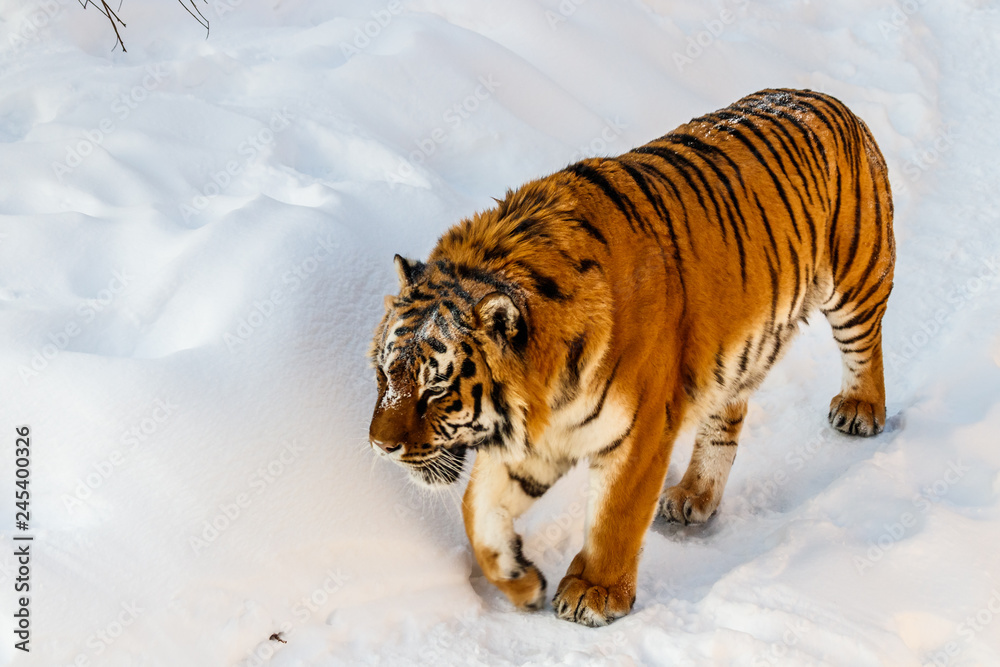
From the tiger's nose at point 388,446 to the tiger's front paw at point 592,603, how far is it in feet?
2.57

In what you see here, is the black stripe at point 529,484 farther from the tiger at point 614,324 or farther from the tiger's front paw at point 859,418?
the tiger's front paw at point 859,418

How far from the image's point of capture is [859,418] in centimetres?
382

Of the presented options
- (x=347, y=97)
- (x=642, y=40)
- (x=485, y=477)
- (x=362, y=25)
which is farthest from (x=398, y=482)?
(x=642, y=40)

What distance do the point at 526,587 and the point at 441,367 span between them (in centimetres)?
90

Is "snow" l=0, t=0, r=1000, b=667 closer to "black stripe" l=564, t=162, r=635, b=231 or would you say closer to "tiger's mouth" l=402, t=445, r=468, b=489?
"tiger's mouth" l=402, t=445, r=468, b=489

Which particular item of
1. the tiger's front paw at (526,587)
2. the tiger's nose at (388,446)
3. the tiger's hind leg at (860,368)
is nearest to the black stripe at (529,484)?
the tiger's front paw at (526,587)

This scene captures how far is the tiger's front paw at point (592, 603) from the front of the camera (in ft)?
8.80

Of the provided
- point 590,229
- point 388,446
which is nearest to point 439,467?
point 388,446

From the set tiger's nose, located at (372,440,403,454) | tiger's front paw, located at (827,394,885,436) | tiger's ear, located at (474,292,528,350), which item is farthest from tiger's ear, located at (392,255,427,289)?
tiger's front paw, located at (827,394,885,436)

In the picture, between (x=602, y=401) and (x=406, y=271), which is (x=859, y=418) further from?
(x=406, y=271)

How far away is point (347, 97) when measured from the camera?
4.69 m

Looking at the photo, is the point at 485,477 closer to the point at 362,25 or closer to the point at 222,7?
the point at 362,25

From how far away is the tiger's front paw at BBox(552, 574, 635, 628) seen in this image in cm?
268

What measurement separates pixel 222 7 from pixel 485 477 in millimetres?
4254
